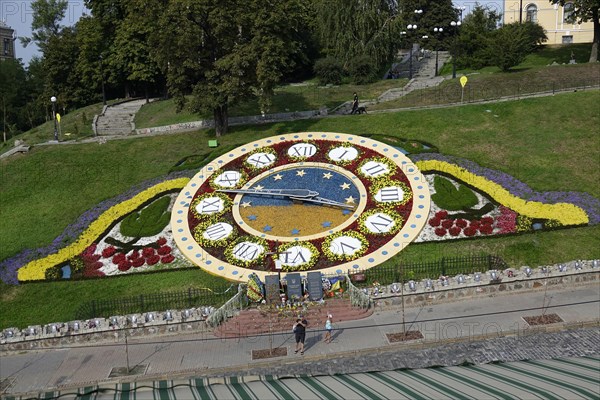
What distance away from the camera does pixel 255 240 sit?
2502 centimetres

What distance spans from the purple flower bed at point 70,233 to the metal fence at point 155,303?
5.16 metres

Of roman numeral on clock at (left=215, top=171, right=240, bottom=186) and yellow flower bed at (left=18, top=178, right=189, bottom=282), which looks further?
roman numeral on clock at (left=215, top=171, right=240, bottom=186)

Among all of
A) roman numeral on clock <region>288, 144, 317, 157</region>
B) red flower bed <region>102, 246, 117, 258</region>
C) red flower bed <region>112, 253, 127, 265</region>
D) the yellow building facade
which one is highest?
the yellow building facade

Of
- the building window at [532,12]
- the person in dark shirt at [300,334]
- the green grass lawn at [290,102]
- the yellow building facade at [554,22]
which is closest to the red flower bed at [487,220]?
the person in dark shirt at [300,334]

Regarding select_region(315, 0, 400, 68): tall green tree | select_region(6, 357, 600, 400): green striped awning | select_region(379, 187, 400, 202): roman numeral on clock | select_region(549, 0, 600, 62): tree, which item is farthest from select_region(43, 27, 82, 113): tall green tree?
select_region(6, 357, 600, 400): green striped awning

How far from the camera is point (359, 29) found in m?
52.3

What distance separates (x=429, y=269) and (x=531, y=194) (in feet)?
25.2

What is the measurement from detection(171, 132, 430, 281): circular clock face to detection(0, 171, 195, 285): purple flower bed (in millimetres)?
2502

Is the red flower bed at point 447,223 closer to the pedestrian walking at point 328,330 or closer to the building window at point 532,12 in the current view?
the pedestrian walking at point 328,330

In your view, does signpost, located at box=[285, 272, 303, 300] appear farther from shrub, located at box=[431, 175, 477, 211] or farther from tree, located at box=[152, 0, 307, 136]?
tree, located at box=[152, 0, 307, 136]

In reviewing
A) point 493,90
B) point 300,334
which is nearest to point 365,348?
point 300,334

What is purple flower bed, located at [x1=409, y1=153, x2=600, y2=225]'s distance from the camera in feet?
83.5

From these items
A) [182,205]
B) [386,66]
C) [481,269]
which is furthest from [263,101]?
[386,66]

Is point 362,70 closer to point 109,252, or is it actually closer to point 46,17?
point 109,252
